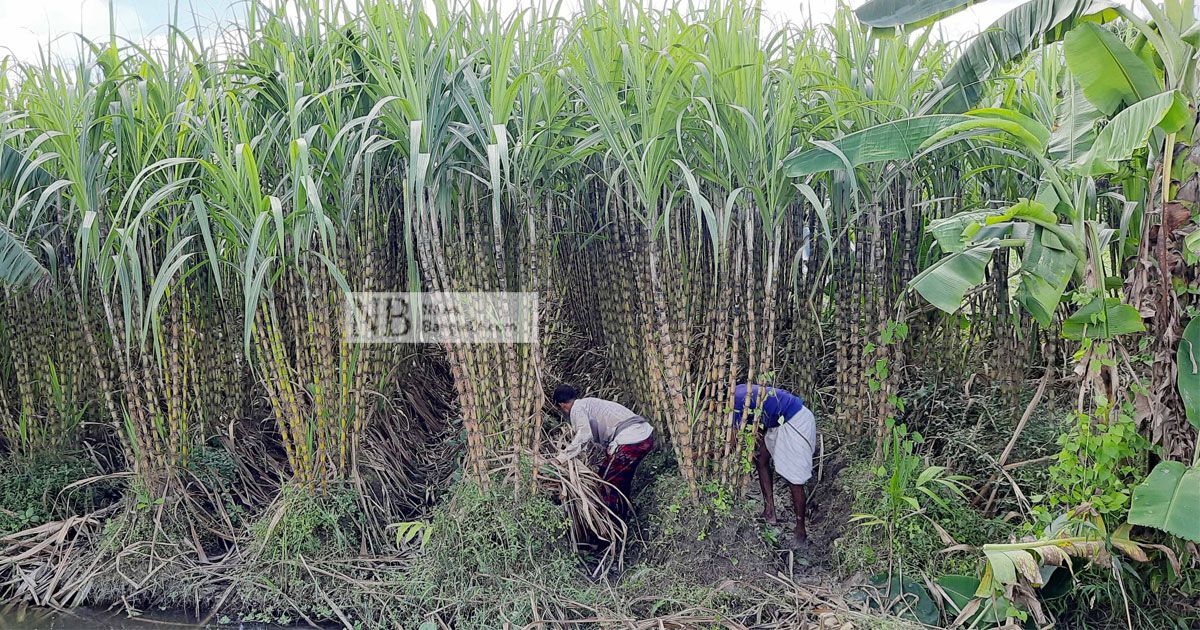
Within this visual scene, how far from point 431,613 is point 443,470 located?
896 millimetres

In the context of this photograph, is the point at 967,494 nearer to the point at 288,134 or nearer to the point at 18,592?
the point at 288,134

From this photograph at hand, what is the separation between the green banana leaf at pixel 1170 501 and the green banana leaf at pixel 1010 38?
1.38 m

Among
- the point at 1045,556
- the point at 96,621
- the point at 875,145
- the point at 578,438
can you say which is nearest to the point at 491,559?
the point at 578,438

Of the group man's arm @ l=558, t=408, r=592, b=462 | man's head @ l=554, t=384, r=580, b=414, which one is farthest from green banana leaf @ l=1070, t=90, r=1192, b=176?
man's head @ l=554, t=384, r=580, b=414

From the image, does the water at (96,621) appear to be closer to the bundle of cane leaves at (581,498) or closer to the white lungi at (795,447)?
the bundle of cane leaves at (581,498)

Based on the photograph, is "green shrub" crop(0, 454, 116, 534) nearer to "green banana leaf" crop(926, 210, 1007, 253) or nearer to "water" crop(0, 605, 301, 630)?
"water" crop(0, 605, 301, 630)

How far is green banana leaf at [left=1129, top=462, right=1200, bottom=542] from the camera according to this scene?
227cm

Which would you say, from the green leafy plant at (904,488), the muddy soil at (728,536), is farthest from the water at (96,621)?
the green leafy plant at (904,488)

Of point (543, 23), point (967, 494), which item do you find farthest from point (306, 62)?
point (967, 494)

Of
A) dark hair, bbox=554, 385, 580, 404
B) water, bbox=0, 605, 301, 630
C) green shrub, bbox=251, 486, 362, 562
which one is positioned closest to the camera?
water, bbox=0, 605, 301, 630

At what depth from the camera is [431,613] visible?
2.87m

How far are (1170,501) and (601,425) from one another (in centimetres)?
193

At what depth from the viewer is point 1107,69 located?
2488mm

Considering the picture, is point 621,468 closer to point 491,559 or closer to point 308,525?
point 491,559
